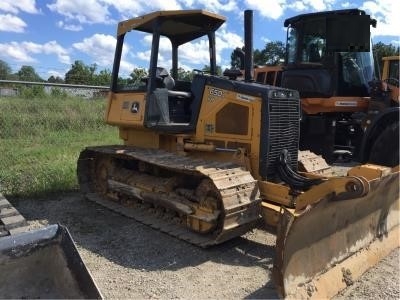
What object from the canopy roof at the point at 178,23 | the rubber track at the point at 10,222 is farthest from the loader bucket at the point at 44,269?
the canopy roof at the point at 178,23

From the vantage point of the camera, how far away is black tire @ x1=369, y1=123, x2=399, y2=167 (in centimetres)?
825

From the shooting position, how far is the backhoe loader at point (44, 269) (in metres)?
3.35

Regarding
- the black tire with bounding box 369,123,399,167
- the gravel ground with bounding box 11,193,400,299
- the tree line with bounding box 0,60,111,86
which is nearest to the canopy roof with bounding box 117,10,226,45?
the gravel ground with bounding box 11,193,400,299

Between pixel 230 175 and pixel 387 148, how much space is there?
176 inches

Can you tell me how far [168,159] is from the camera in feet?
18.8

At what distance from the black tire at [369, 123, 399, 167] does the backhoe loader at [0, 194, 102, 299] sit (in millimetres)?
6412

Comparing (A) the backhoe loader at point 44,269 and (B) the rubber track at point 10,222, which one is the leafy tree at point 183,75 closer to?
(B) the rubber track at point 10,222

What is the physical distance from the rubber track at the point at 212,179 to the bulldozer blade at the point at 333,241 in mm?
900

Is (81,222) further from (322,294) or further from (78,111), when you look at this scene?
(78,111)

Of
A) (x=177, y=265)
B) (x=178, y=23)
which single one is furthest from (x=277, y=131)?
(x=178, y=23)

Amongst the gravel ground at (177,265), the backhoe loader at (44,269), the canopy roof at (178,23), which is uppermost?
the canopy roof at (178,23)

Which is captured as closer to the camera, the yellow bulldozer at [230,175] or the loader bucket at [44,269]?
the loader bucket at [44,269]

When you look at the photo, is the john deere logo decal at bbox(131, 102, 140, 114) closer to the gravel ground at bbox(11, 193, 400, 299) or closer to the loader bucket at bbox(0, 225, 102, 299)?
the gravel ground at bbox(11, 193, 400, 299)

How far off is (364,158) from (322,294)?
5238mm
